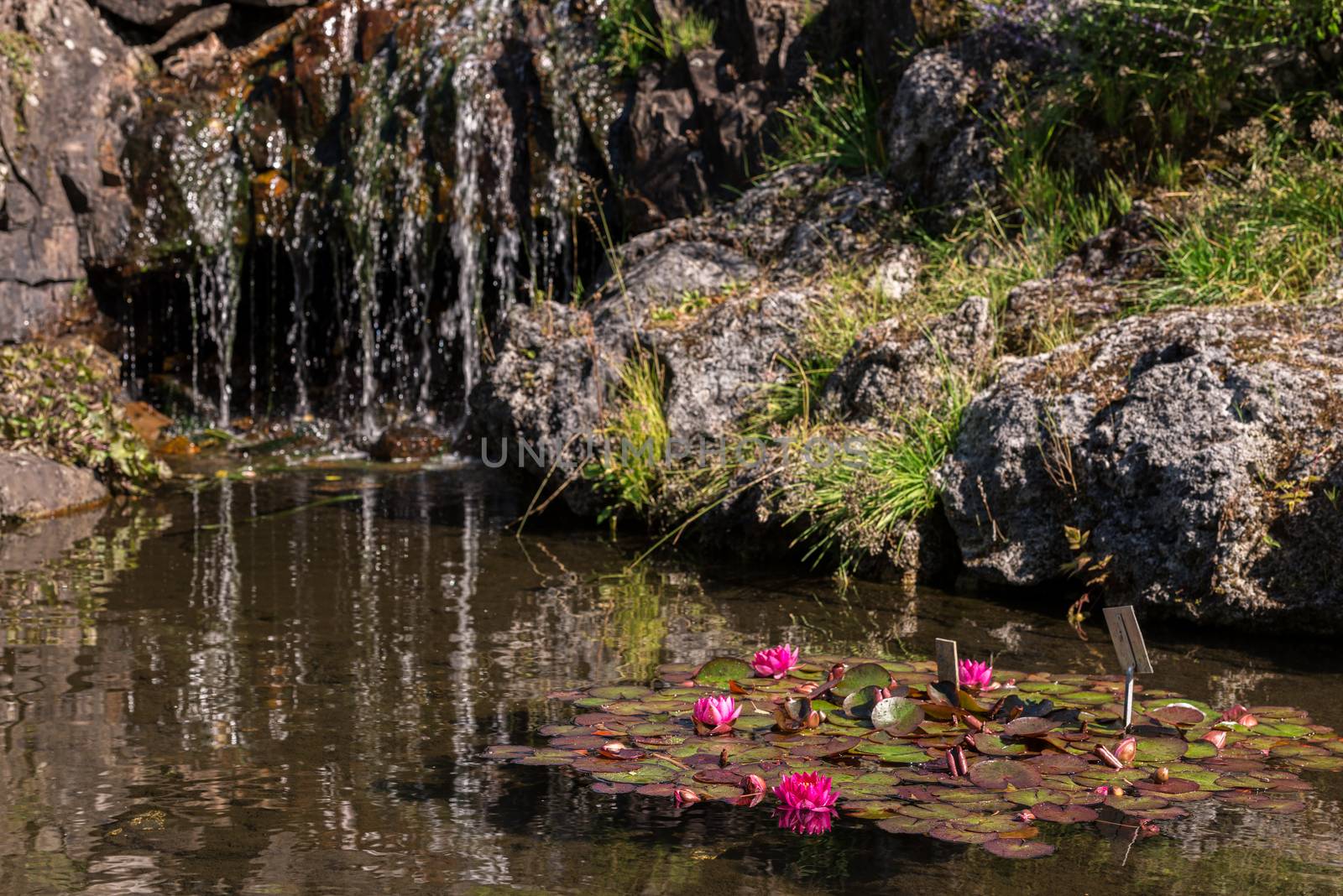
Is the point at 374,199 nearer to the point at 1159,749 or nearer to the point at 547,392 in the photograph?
the point at 547,392

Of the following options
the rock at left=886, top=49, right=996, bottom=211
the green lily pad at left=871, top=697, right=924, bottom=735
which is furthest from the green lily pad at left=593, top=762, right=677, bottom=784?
the rock at left=886, top=49, right=996, bottom=211

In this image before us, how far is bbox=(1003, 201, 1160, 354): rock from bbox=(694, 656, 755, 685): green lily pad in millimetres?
3255

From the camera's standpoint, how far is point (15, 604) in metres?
6.16

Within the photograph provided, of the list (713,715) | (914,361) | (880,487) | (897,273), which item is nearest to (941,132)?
(897,273)

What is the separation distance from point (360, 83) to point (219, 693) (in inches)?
344

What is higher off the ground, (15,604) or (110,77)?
(110,77)

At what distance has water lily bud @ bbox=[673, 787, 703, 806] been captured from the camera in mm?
3465

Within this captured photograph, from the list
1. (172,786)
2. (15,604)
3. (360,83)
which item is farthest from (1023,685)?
(360,83)

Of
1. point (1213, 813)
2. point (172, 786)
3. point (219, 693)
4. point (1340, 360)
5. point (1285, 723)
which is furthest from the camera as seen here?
point (1340, 360)

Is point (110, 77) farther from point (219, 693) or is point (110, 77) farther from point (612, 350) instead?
point (219, 693)

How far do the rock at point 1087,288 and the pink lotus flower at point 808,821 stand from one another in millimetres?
4013

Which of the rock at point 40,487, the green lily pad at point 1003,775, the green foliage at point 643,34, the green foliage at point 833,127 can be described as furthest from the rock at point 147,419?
the green lily pad at point 1003,775

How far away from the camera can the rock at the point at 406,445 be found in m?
10.8

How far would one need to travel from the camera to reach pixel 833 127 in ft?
34.3
